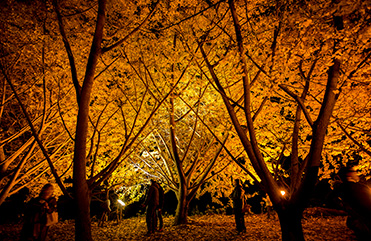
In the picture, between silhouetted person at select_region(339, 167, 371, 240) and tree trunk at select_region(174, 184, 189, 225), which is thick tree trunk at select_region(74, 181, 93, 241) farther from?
tree trunk at select_region(174, 184, 189, 225)

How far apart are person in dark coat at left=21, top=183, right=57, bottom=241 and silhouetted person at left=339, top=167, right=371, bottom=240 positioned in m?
4.94

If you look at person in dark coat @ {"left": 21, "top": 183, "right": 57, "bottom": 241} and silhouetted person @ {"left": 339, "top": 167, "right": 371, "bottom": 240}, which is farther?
person in dark coat @ {"left": 21, "top": 183, "right": 57, "bottom": 241}

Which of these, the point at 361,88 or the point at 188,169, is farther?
the point at 188,169

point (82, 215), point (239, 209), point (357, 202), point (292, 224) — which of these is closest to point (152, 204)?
point (239, 209)

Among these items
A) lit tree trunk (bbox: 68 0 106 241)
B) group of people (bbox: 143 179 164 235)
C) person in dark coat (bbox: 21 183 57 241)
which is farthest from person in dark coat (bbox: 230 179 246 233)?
person in dark coat (bbox: 21 183 57 241)

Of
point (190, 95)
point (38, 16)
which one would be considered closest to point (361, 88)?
point (190, 95)

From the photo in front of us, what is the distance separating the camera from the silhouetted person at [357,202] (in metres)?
3.33

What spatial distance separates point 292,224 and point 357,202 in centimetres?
107

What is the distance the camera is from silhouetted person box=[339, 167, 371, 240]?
3330 millimetres

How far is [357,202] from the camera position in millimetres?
3398

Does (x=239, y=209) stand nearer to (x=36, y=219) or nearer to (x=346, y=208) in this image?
(x=346, y=208)

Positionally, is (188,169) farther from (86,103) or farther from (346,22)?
(346,22)

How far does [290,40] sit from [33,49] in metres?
6.96

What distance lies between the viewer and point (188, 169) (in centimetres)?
1105
